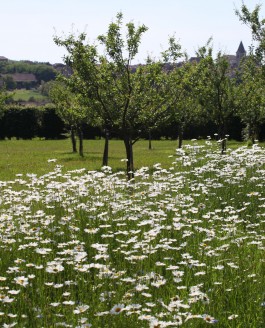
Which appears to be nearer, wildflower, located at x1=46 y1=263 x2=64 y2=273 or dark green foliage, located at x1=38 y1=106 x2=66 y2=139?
wildflower, located at x1=46 y1=263 x2=64 y2=273

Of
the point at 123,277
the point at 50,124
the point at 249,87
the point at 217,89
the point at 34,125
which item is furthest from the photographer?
the point at 34,125

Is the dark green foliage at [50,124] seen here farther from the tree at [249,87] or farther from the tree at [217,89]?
the tree at [217,89]

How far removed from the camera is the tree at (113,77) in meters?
17.2

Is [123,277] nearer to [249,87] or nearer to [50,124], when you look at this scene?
[249,87]

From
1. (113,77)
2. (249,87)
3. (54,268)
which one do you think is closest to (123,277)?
(54,268)

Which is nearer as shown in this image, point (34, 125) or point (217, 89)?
point (217, 89)

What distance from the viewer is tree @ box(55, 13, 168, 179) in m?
17.2

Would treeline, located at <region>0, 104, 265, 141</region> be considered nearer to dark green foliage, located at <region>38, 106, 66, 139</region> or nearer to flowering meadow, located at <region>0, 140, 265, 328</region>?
dark green foliage, located at <region>38, 106, 66, 139</region>

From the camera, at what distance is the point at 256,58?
22062 millimetres

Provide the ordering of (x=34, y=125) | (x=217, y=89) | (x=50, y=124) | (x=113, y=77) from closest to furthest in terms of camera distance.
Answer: (x=113, y=77)
(x=217, y=89)
(x=50, y=124)
(x=34, y=125)

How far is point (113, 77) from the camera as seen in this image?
18031mm

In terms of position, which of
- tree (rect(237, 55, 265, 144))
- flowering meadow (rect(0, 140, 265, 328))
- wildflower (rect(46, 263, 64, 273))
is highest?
tree (rect(237, 55, 265, 144))

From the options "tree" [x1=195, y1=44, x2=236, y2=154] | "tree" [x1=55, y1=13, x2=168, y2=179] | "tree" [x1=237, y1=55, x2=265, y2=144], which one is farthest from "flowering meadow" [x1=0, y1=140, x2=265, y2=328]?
"tree" [x1=195, y1=44, x2=236, y2=154]

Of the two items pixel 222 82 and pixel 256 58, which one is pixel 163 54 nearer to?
pixel 256 58
